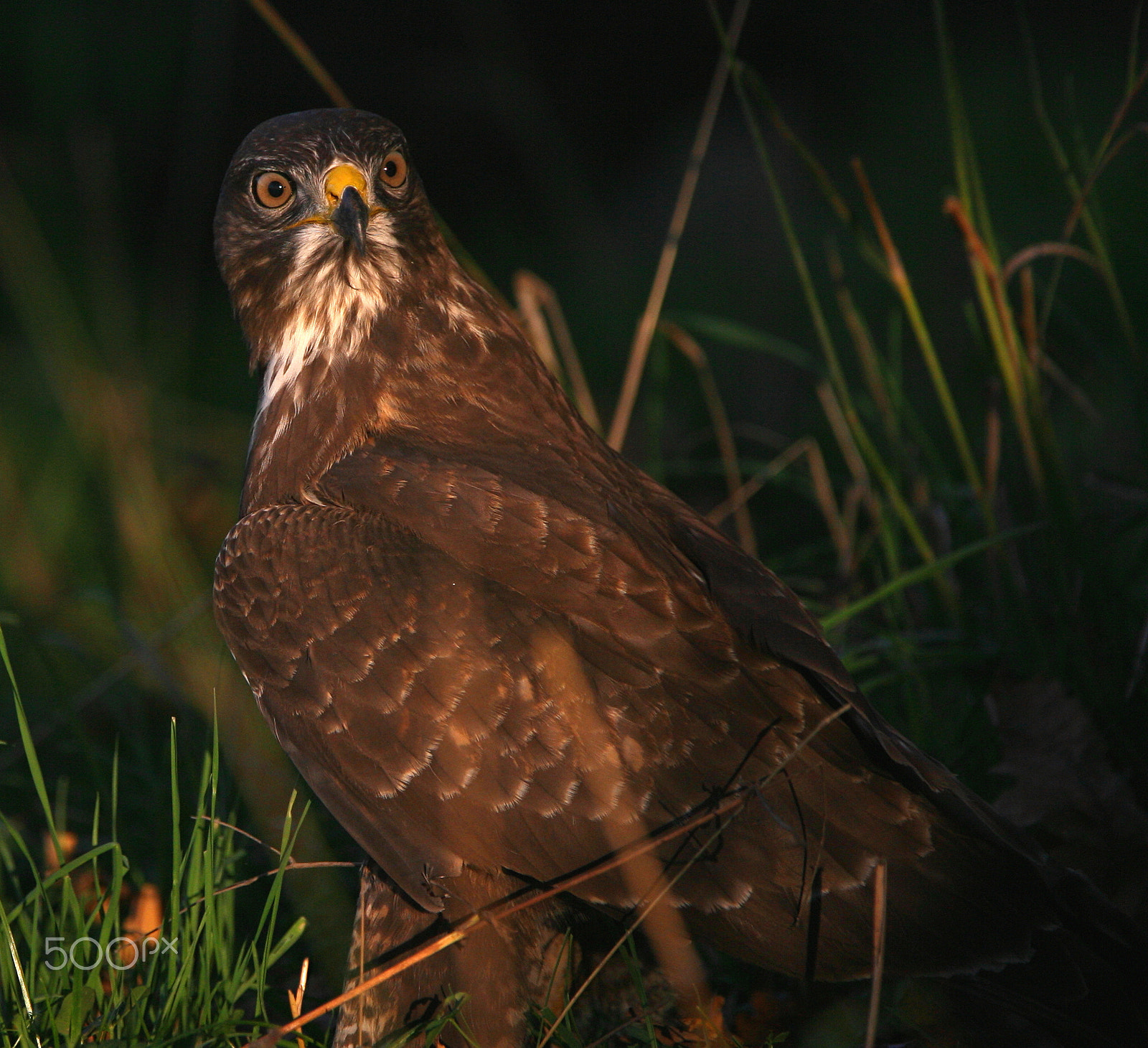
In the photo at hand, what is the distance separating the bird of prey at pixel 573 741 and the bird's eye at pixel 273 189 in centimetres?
74

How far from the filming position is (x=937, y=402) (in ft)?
21.7

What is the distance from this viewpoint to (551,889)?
106 inches

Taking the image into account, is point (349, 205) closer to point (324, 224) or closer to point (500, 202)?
point (324, 224)

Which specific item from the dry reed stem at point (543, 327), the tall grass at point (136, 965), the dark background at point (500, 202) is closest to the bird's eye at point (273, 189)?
the dry reed stem at point (543, 327)

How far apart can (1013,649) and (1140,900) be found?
827 millimetres

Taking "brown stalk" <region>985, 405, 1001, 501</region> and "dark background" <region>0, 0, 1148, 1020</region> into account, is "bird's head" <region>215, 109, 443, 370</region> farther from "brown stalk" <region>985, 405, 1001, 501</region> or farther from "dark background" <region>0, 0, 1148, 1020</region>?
"brown stalk" <region>985, 405, 1001, 501</region>

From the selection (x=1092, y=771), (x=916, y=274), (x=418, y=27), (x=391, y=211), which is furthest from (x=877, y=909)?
(x=418, y=27)

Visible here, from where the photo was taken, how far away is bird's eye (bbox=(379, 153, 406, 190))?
340 centimetres

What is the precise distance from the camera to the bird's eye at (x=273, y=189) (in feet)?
11.1

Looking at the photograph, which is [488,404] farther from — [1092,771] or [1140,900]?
[1140,900]
